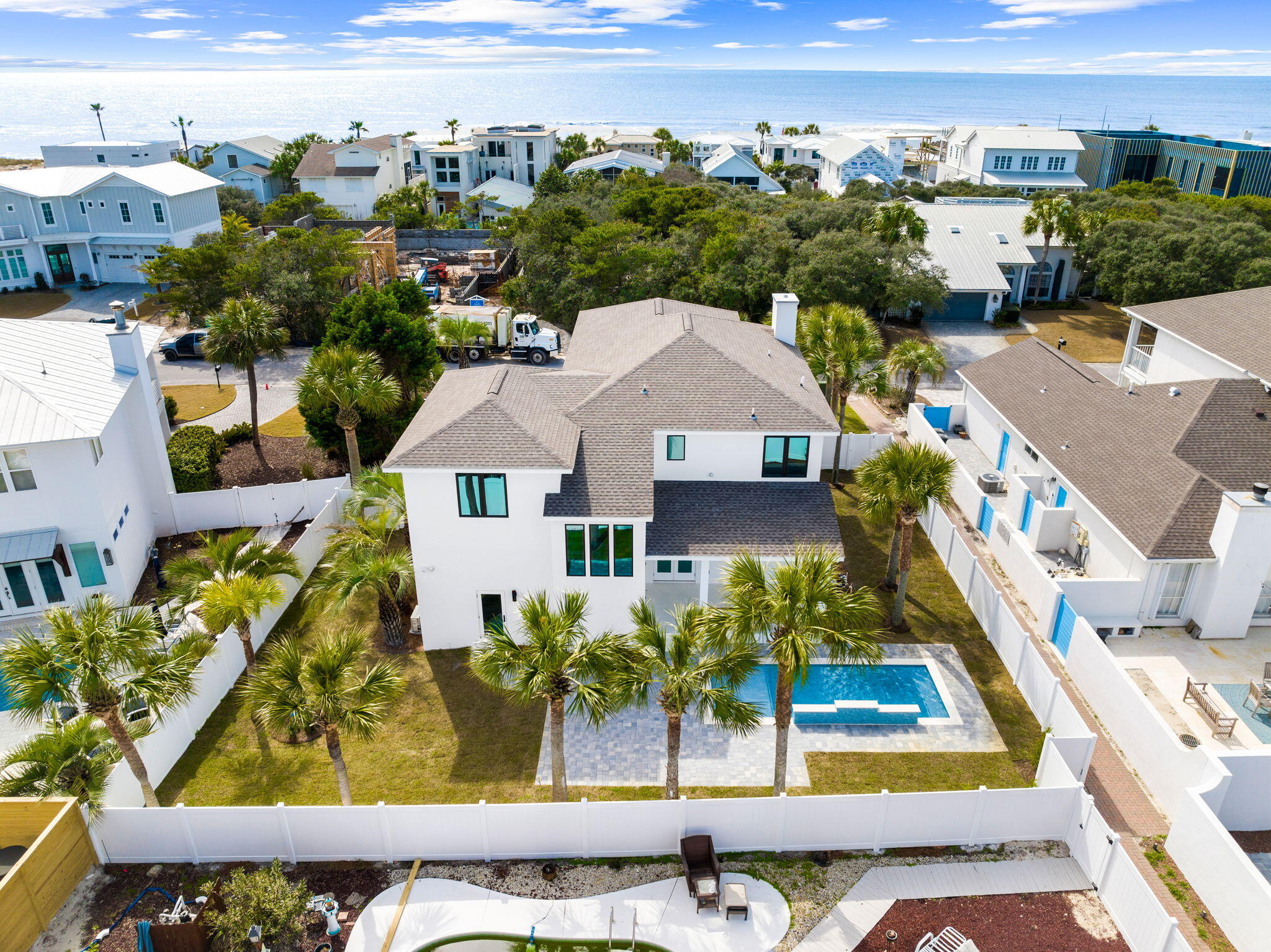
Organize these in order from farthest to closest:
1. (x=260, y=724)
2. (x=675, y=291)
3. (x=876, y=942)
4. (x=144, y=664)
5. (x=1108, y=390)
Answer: (x=675, y=291) → (x=1108, y=390) → (x=260, y=724) → (x=144, y=664) → (x=876, y=942)

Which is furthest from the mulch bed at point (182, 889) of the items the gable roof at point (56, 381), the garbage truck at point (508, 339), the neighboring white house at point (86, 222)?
the neighboring white house at point (86, 222)

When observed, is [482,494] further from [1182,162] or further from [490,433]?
[1182,162]

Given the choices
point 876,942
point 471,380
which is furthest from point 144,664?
point 876,942

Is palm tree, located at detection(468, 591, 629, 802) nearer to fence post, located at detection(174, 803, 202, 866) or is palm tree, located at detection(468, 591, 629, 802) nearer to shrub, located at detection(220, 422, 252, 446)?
fence post, located at detection(174, 803, 202, 866)

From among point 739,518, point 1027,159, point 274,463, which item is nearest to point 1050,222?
point 739,518

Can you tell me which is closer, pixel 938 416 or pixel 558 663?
pixel 558 663

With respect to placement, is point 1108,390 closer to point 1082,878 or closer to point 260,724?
point 1082,878

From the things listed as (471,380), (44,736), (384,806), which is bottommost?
(384,806)
